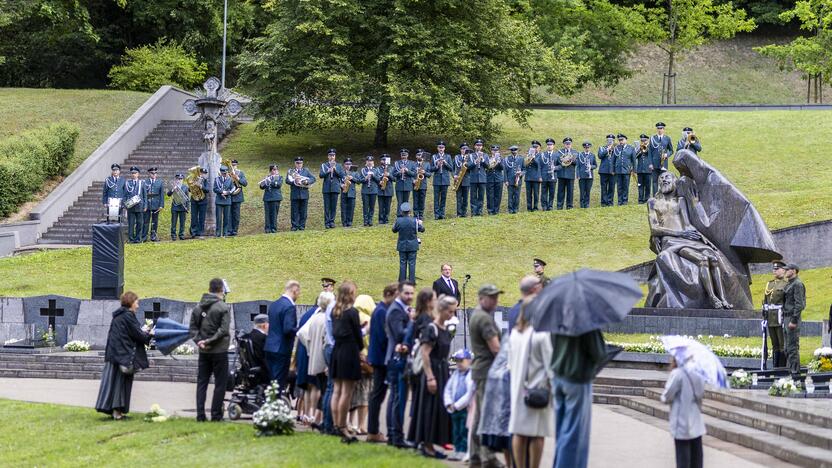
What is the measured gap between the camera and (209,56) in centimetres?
5088

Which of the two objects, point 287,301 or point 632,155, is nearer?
point 287,301

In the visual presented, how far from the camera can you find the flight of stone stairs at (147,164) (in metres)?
31.9

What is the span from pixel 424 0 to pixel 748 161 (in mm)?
11093

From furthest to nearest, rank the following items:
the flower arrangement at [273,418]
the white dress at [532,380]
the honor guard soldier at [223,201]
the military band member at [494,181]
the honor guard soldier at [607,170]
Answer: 1. the honor guard soldier at [607,170]
2. the military band member at [494,181]
3. the honor guard soldier at [223,201]
4. the flower arrangement at [273,418]
5. the white dress at [532,380]

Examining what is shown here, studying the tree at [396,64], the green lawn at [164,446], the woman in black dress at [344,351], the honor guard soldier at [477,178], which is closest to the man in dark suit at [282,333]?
the green lawn at [164,446]

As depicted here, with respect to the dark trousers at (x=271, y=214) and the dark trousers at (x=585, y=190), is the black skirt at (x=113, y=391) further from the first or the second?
the dark trousers at (x=585, y=190)

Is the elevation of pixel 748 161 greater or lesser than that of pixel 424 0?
lesser

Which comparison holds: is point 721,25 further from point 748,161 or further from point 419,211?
point 419,211

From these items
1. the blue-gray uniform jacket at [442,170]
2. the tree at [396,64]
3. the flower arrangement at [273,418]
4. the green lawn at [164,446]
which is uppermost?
the tree at [396,64]

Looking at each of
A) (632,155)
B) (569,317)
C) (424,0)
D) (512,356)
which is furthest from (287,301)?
(424,0)

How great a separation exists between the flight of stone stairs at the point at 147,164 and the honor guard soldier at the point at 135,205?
1.72m

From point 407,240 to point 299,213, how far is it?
6925 mm

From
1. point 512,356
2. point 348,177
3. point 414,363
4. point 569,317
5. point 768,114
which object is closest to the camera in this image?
point 569,317

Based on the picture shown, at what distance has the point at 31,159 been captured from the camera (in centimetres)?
3472
